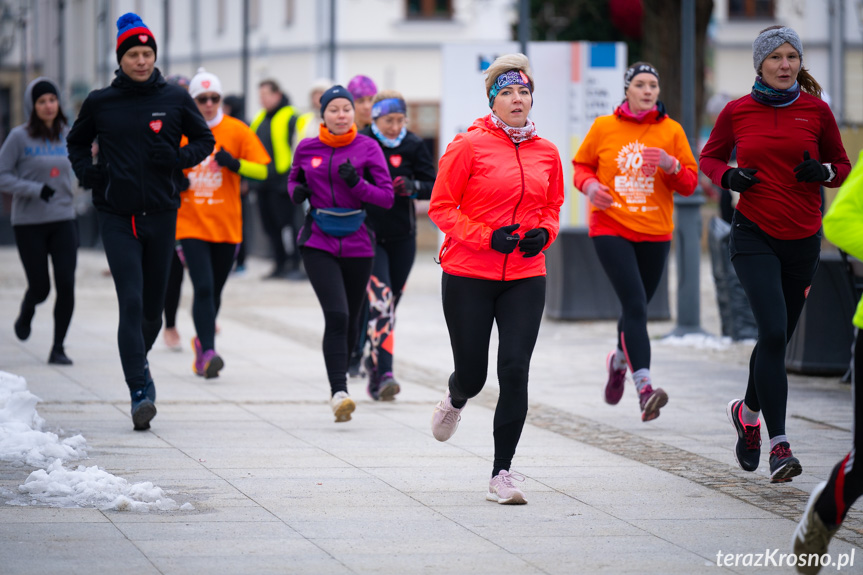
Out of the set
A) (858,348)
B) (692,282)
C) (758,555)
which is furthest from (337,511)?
(692,282)

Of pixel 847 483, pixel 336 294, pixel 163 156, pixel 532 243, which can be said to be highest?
pixel 163 156

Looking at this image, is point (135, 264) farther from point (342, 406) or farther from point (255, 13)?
point (255, 13)

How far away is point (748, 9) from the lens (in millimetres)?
41750

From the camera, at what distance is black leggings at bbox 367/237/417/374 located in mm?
9352

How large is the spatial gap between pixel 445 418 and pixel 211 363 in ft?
11.8

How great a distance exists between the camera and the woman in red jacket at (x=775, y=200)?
6660 millimetres

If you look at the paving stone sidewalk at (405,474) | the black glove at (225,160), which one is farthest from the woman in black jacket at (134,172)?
the black glove at (225,160)

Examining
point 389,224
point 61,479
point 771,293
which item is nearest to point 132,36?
point 389,224

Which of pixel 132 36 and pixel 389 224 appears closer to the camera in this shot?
pixel 132 36

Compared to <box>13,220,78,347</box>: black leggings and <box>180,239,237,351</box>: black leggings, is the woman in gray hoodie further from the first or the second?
<box>180,239,237,351</box>: black leggings

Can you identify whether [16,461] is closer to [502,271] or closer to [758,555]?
[502,271]

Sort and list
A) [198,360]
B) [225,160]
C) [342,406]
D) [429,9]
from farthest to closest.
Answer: [429,9]
[198,360]
[225,160]
[342,406]

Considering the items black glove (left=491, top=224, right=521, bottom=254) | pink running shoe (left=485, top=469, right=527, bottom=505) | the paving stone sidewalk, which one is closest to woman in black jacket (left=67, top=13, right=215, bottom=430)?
the paving stone sidewalk

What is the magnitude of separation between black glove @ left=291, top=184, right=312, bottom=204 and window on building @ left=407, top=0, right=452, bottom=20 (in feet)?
107
